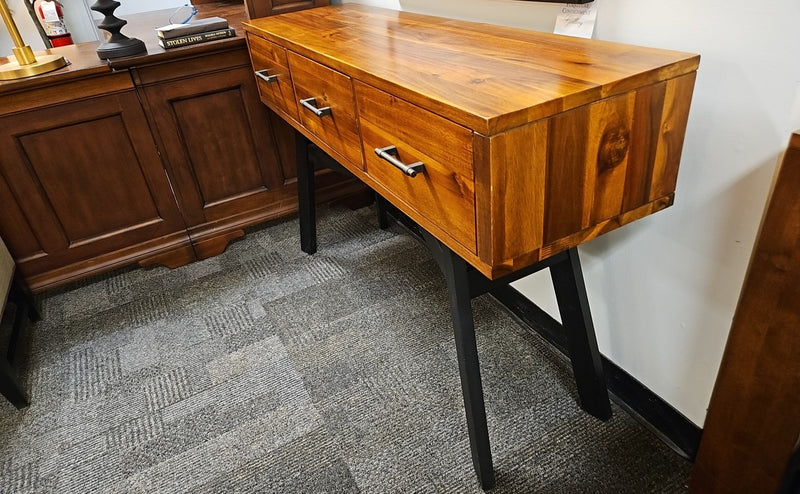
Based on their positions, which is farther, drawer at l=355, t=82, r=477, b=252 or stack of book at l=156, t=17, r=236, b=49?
stack of book at l=156, t=17, r=236, b=49

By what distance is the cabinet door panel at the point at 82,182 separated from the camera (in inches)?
62.6

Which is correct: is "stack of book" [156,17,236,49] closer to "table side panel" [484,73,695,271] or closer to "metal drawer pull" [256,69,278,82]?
"metal drawer pull" [256,69,278,82]

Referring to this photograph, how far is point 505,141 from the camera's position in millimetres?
631

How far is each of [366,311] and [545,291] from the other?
0.56 metres

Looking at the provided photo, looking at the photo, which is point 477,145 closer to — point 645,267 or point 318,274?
point 645,267

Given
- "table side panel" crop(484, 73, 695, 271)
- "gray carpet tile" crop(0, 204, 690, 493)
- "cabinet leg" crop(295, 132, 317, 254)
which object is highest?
"table side panel" crop(484, 73, 695, 271)

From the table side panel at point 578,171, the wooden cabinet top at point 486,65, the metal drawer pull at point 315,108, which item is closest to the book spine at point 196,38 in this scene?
the wooden cabinet top at point 486,65

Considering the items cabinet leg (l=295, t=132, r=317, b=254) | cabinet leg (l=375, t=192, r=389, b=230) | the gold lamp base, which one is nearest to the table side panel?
cabinet leg (l=295, t=132, r=317, b=254)

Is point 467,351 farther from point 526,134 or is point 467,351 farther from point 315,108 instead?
point 315,108

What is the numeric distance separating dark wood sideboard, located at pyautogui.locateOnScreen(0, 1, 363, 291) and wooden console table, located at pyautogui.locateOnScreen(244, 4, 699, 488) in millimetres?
844

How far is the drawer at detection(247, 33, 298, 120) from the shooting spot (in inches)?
50.9

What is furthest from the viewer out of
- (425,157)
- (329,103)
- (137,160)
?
(137,160)

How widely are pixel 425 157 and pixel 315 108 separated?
0.41 meters

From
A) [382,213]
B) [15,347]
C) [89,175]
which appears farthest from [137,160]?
[382,213]
